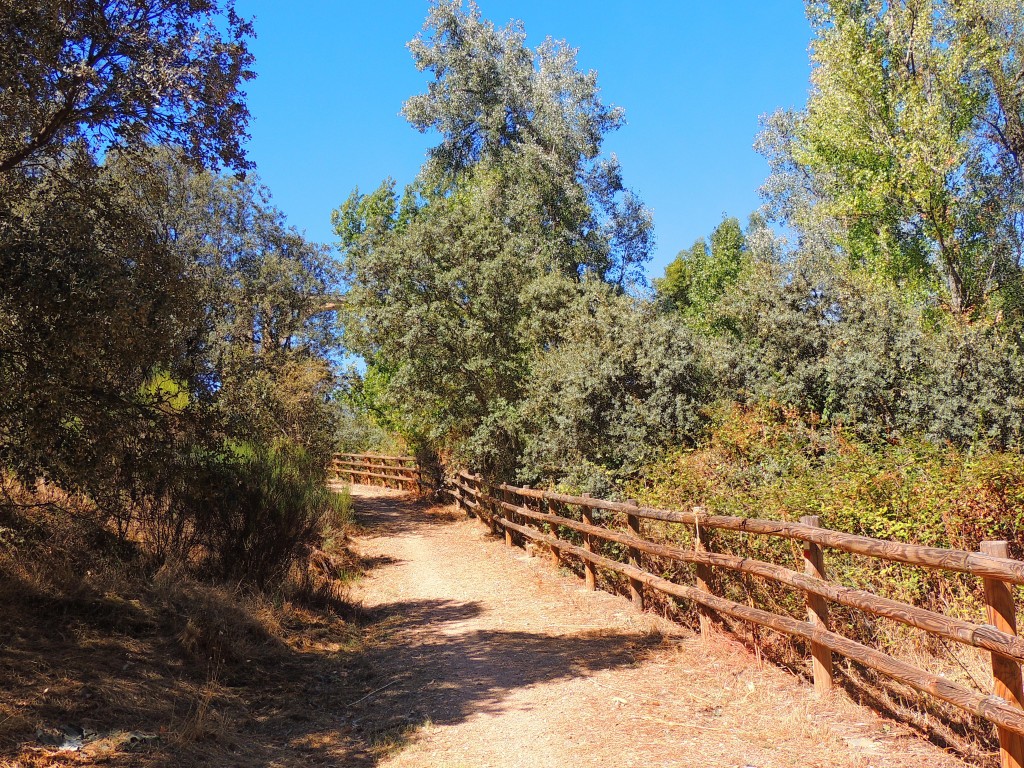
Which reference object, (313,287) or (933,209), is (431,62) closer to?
(313,287)

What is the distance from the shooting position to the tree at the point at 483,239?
17.7 meters

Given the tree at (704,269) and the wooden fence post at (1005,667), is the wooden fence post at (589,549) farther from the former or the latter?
the tree at (704,269)

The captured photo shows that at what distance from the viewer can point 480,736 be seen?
17.4 ft

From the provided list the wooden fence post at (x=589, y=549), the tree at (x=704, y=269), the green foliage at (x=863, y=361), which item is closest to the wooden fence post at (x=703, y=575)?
the wooden fence post at (x=589, y=549)

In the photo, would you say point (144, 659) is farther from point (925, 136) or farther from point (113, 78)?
point (925, 136)

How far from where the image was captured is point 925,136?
17688mm

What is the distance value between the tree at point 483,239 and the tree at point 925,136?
7.80 m

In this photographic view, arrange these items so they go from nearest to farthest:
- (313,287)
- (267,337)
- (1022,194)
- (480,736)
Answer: (480,736)
(1022,194)
(267,337)
(313,287)

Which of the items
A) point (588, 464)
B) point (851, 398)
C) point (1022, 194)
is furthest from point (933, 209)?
point (588, 464)

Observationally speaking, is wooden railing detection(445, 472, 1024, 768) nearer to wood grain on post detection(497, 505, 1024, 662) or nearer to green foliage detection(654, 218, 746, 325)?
wood grain on post detection(497, 505, 1024, 662)

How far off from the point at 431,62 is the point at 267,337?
12435 millimetres

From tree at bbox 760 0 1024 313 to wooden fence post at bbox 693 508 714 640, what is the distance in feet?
48.0

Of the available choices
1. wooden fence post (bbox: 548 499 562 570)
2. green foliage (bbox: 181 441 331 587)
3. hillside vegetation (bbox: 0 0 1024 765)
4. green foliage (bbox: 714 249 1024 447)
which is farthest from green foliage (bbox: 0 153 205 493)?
green foliage (bbox: 714 249 1024 447)

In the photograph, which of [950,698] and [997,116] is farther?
[997,116]
